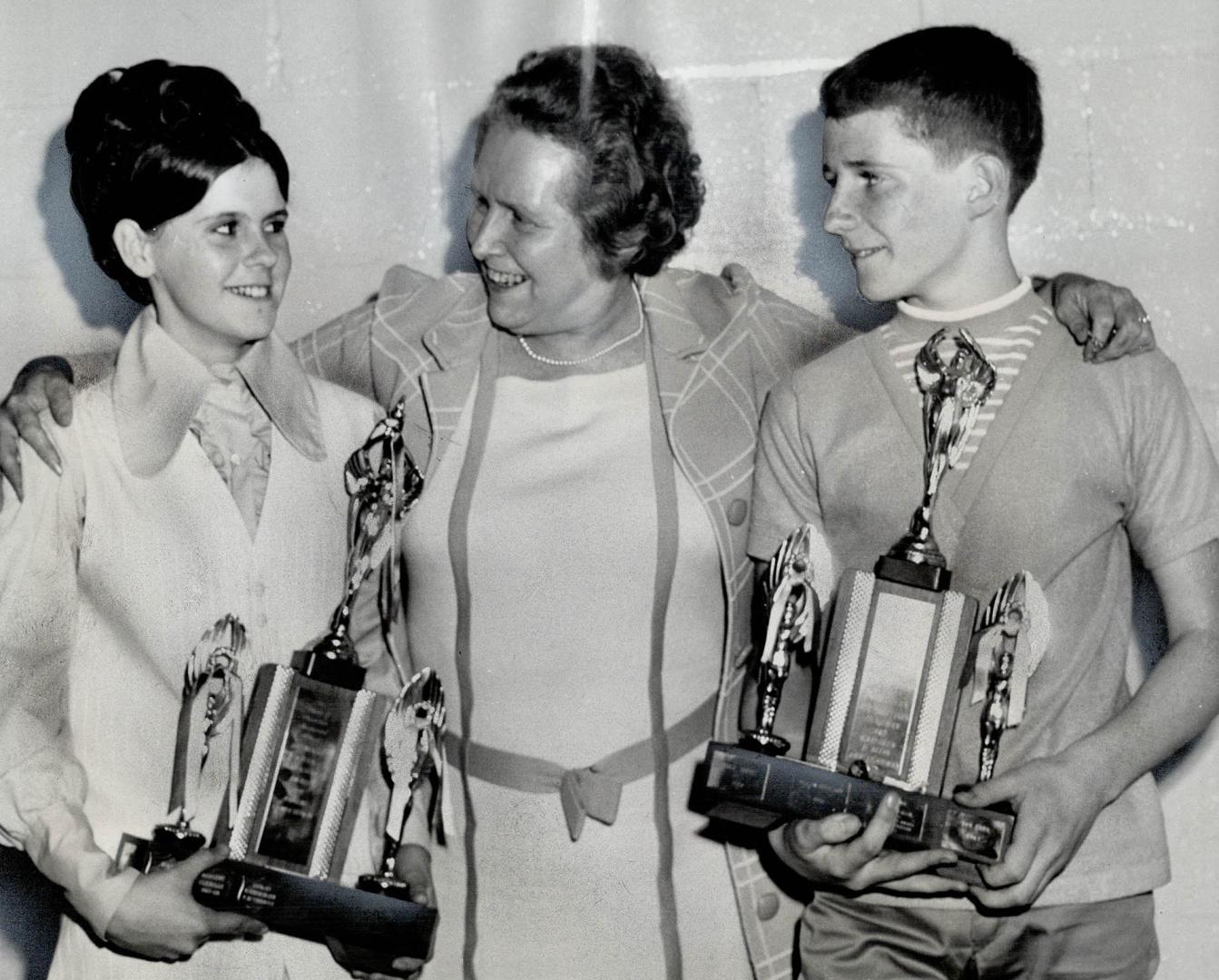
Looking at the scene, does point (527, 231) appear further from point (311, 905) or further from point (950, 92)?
point (311, 905)

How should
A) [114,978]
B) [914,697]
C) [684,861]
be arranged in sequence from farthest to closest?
[684,861], [114,978], [914,697]

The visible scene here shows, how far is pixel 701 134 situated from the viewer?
77.2 inches

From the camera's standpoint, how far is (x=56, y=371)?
181cm

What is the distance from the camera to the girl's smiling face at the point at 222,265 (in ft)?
5.67

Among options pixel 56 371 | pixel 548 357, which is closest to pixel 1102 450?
pixel 548 357

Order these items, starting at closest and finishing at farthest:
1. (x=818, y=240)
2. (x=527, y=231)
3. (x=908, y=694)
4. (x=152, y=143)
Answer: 1. (x=908, y=694)
2. (x=152, y=143)
3. (x=527, y=231)
4. (x=818, y=240)

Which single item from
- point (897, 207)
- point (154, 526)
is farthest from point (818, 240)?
point (154, 526)

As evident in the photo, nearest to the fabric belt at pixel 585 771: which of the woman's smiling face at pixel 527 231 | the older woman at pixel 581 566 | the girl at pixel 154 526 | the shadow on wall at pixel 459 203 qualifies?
the older woman at pixel 581 566

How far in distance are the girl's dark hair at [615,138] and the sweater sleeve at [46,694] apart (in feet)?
1.89

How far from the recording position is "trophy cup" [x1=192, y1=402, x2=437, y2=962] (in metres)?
1.66

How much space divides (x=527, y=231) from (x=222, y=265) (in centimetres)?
31

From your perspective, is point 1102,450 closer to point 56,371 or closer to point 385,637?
point 385,637

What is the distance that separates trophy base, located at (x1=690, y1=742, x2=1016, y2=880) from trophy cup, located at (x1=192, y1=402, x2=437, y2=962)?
0.33 meters

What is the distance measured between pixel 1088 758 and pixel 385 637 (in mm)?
707
